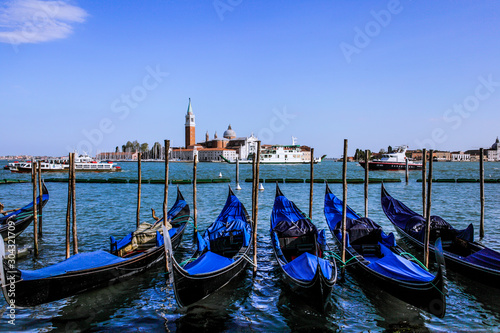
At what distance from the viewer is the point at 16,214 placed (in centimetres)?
916

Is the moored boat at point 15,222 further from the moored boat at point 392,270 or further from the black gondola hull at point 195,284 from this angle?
the moored boat at point 392,270

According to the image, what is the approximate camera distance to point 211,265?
546 centimetres

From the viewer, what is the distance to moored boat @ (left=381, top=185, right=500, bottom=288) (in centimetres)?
561

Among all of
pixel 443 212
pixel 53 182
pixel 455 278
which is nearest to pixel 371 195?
pixel 443 212

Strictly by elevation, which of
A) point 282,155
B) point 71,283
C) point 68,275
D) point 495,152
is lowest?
point 71,283

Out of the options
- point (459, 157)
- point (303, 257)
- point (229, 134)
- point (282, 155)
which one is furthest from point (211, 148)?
point (303, 257)

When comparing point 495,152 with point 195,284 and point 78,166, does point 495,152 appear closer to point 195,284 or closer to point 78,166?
point 78,166

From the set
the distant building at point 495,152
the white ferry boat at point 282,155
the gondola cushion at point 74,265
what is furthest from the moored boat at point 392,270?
the distant building at point 495,152

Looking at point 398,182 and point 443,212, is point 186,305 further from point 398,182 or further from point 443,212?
point 398,182

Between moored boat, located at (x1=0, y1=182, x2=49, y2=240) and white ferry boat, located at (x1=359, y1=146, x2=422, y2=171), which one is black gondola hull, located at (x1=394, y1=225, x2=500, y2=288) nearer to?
moored boat, located at (x1=0, y1=182, x2=49, y2=240)

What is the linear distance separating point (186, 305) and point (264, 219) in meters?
7.50

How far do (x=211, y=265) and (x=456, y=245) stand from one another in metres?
5.00

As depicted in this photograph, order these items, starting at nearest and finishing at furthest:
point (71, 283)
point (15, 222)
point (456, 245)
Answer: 1. point (71, 283)
2. point (456, 245)
3. point (15, 222)

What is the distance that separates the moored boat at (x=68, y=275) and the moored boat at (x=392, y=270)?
13.1 feet
